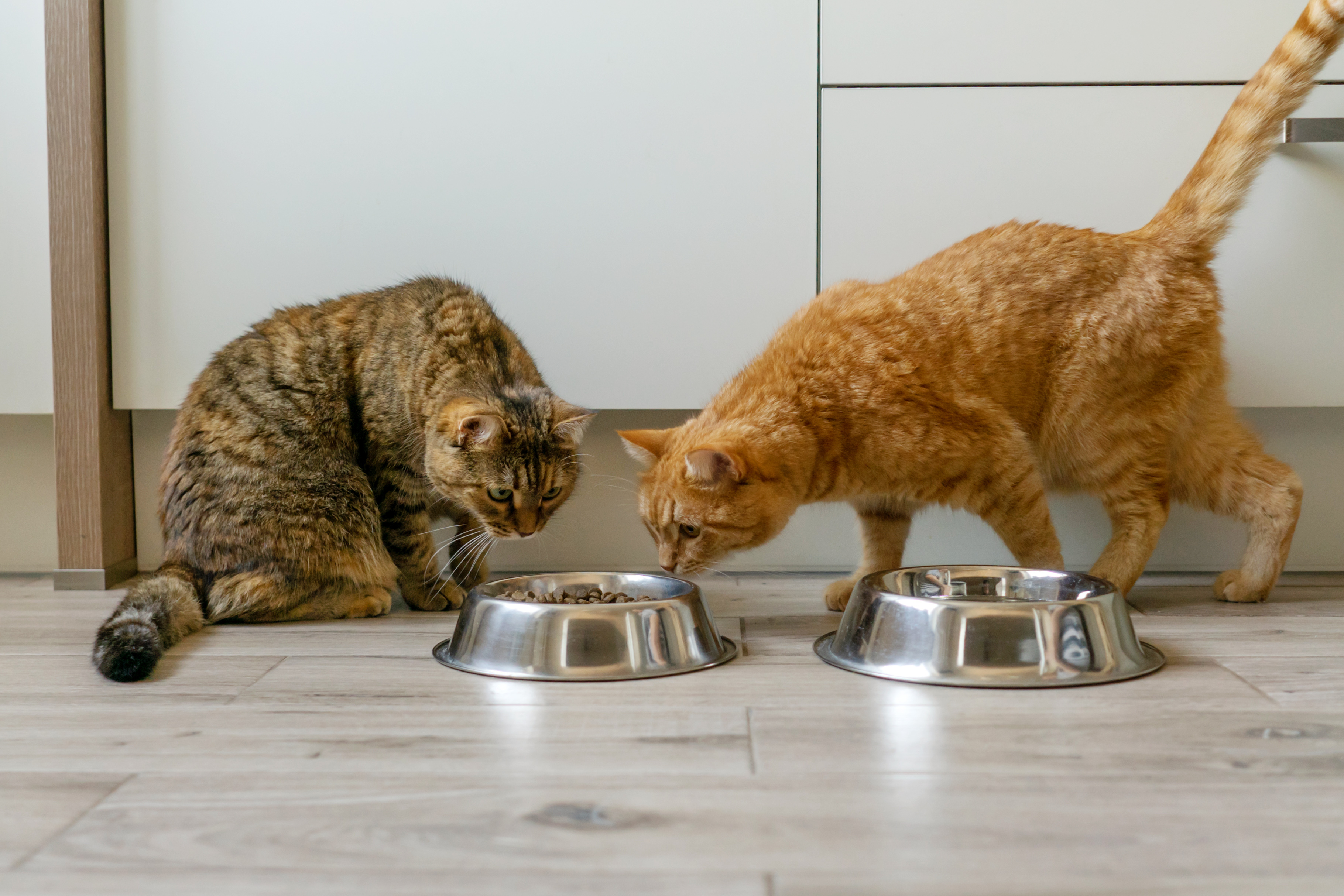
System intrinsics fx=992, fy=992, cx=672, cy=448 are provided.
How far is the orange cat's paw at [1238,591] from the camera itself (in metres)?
1.98

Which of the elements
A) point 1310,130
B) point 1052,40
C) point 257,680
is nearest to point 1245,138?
point 1310,130

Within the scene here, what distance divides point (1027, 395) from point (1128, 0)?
874 mm

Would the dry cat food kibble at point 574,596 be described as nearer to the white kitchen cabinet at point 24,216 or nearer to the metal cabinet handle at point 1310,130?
the white kitchen cabinet at point 24,216

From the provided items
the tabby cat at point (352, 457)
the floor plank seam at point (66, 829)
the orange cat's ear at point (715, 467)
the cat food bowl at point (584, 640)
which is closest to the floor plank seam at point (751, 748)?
the cat food bowl at point (584, 640)

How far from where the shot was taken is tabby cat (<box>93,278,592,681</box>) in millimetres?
1837

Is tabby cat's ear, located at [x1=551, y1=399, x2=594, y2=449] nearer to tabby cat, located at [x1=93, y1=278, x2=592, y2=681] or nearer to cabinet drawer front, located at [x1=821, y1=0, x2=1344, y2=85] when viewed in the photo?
tabby cat, located at [x1=93, y1=278, x2=592, y2=681]

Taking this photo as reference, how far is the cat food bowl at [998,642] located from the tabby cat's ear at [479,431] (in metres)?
0.74

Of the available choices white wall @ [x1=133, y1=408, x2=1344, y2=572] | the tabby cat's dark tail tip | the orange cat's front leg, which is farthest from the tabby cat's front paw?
the orange cat's front leg

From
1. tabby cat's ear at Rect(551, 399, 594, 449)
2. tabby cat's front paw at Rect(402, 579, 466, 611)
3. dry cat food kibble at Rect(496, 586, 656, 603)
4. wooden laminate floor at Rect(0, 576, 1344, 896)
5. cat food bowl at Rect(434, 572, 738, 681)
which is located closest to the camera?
wooden laminate floor at Rect(0, 576, 1344, 896)

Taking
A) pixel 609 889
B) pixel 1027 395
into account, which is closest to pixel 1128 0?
pixel 1027 395

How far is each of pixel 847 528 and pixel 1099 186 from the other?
3.09 feet

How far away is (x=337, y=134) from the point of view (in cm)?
212

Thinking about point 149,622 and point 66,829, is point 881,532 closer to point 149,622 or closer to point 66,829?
point 149,622

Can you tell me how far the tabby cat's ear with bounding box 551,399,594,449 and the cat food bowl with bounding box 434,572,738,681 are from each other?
1.47 feet
